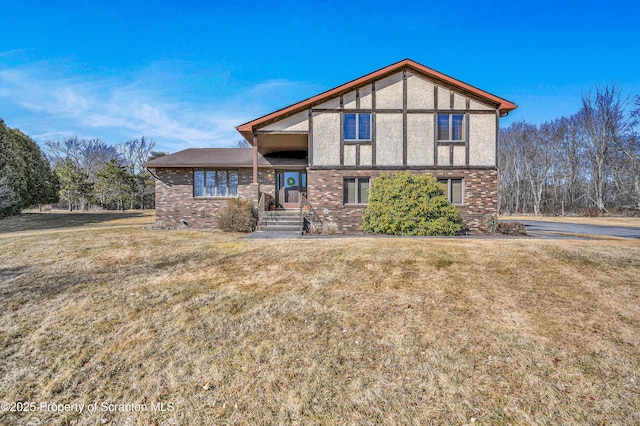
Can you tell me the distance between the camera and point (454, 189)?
43.0 ft

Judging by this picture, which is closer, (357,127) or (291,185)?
(357,127)

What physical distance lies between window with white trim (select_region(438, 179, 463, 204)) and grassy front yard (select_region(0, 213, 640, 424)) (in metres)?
5.90

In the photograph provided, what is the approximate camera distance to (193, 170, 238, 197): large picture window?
609 inches

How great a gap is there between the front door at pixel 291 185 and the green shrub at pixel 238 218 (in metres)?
3.84

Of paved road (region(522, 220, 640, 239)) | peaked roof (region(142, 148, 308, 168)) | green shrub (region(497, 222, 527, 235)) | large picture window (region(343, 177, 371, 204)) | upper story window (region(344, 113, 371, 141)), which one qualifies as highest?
upper story window (region(344, 113, 371, 141))

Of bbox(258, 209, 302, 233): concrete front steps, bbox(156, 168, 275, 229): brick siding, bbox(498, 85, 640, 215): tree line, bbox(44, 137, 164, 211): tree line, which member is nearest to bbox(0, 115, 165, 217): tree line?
bbox(44, 137, 164, 211): tree line

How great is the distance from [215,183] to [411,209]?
1023 centimetres

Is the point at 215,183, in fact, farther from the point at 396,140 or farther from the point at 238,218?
the point at 396,140

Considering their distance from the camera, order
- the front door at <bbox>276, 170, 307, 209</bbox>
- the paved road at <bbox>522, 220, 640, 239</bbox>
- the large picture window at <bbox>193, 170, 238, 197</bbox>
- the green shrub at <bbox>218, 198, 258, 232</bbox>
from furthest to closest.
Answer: the front door at <bbox>276, 170, 307, 209</bbox>
the large picture window at <bbox>193, 170, 238, 197</bbox>
the paved road at <bbox>522, 220, 640, 239</bbox>
the green shrub at <bbox>218, 198, 258, 232</bbox>

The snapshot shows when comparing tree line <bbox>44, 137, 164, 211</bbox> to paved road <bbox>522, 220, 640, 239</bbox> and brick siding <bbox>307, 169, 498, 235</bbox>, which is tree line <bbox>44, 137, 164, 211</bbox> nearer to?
brick siding <bbox>307, 169, 498, 235</bbox>

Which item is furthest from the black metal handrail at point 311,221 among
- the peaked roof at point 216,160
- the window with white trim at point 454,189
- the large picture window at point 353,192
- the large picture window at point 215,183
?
the window with white trim at point 454,189

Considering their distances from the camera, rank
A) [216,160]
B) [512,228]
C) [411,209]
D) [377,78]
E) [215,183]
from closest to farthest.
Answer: [411,209] < [512,228] < [377,78] < [215,183] < [216,160]

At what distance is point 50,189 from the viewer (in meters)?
25.2

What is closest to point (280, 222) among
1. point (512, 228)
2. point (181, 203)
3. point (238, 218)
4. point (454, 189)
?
point (238, 218)
